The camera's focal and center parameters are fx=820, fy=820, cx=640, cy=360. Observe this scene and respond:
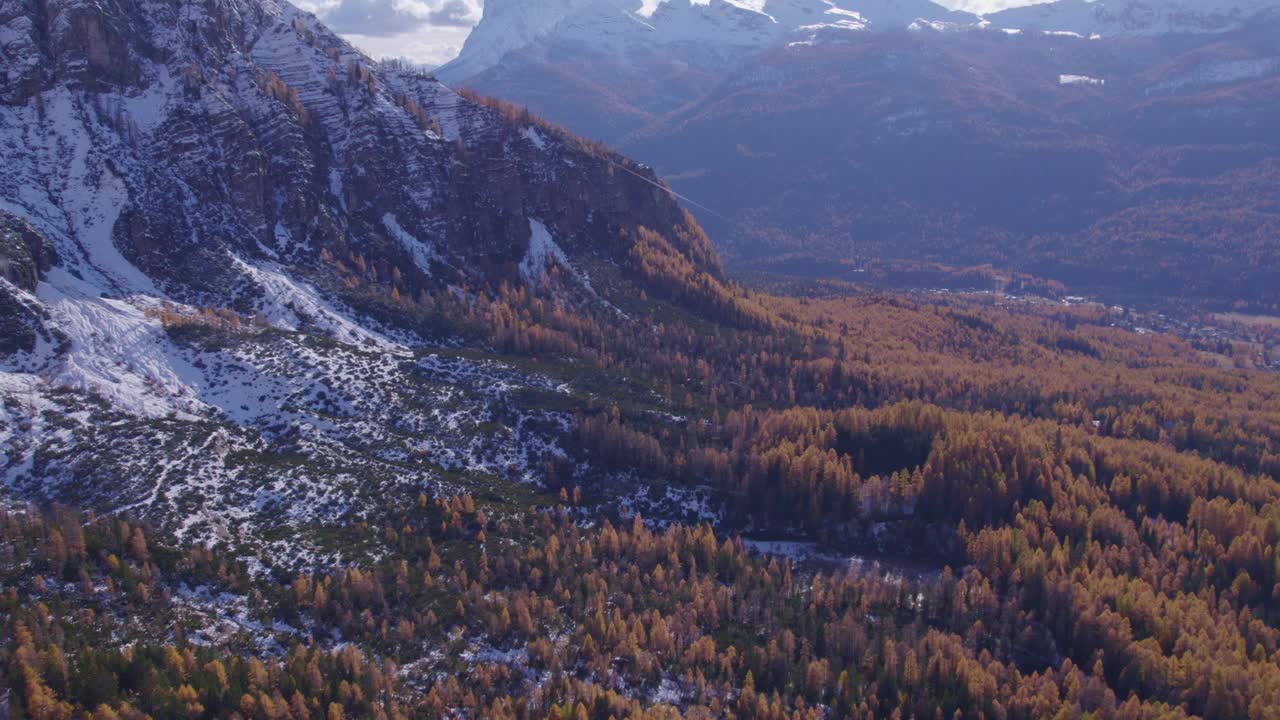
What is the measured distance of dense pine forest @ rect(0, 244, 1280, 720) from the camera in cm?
10700

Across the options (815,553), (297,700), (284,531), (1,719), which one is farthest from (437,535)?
(815,553)

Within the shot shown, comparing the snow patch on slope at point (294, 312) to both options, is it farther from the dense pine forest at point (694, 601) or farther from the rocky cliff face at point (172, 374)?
the dense pine forest at point (694, 601)

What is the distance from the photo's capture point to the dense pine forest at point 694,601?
107000mm

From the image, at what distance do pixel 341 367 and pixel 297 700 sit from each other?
93.0 m

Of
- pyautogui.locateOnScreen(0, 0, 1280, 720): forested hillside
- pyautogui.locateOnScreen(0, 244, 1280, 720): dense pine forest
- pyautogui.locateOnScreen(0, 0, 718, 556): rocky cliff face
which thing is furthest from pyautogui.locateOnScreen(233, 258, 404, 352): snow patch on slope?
pyautogui.locateOnScreen(0, 244, 1280, 720): dense pine forest

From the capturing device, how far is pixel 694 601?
135500 millimetres

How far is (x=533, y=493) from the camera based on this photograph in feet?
555

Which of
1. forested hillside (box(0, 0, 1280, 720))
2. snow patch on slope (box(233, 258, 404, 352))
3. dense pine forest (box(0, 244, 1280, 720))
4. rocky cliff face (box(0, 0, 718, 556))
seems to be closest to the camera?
Result: dense pine forest (box(0, 244, 1280, 720))

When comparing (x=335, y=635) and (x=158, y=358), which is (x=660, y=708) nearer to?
(x=335, y=635)

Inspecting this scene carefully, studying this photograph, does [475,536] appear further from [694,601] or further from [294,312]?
Answer: [294,312]

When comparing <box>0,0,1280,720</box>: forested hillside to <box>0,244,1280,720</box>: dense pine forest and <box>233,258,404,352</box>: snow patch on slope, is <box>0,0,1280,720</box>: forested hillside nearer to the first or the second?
<box>0,244,1280,720</box>: dense pine forest

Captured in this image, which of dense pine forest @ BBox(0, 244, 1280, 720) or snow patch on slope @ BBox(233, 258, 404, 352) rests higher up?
snow patch on slope @ BBox(233, 258, 404, 352)

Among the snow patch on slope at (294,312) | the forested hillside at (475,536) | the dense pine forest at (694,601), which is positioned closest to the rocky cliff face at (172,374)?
the snow patch on slope at (294,312)

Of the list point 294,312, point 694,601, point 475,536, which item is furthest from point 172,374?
point 694,601
